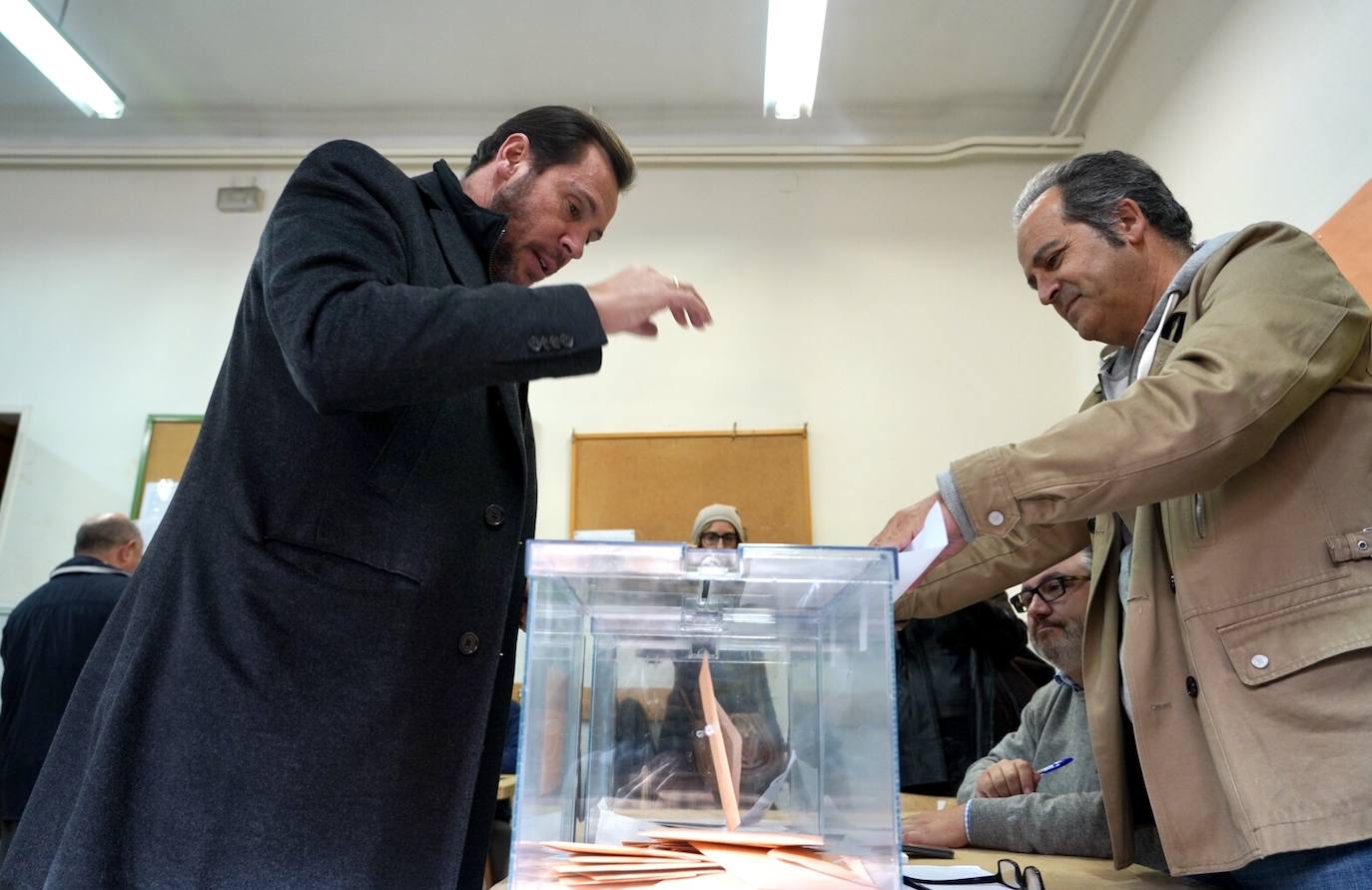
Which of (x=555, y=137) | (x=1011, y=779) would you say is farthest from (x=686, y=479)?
(x=555, y=137)

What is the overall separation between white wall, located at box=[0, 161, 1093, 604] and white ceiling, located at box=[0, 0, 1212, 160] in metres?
0.24

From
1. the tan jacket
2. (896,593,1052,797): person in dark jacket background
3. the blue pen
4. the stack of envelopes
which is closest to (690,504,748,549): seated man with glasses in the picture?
(896,593,1052,797): person in dark jacket background

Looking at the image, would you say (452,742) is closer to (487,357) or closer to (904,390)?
(487,357)

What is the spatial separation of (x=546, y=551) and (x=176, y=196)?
467 cm

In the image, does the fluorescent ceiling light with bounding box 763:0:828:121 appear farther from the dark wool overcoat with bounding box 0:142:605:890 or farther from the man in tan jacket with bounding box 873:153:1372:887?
the dark wool overcoat with bounding box 0:142:605:890

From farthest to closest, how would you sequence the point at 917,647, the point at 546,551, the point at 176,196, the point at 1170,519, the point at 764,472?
1. the point at 176,196
2. the point at 764,472
3. the point at 917,647
4. the point at 1170,519
5. the point at 546,551

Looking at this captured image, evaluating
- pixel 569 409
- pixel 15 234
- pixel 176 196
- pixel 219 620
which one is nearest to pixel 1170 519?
pixel 219 620

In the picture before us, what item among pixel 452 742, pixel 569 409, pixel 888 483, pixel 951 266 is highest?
pixel 951 266

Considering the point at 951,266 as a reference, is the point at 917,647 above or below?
below

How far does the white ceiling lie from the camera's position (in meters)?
3.83

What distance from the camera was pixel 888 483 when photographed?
13.0ft

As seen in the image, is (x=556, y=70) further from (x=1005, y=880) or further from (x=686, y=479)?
(x=1005, y=880)

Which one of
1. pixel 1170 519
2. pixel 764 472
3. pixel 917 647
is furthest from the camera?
pixel 764 472

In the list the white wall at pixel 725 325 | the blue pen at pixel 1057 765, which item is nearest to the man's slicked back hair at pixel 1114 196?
the blue pen at pixel 1057 765
